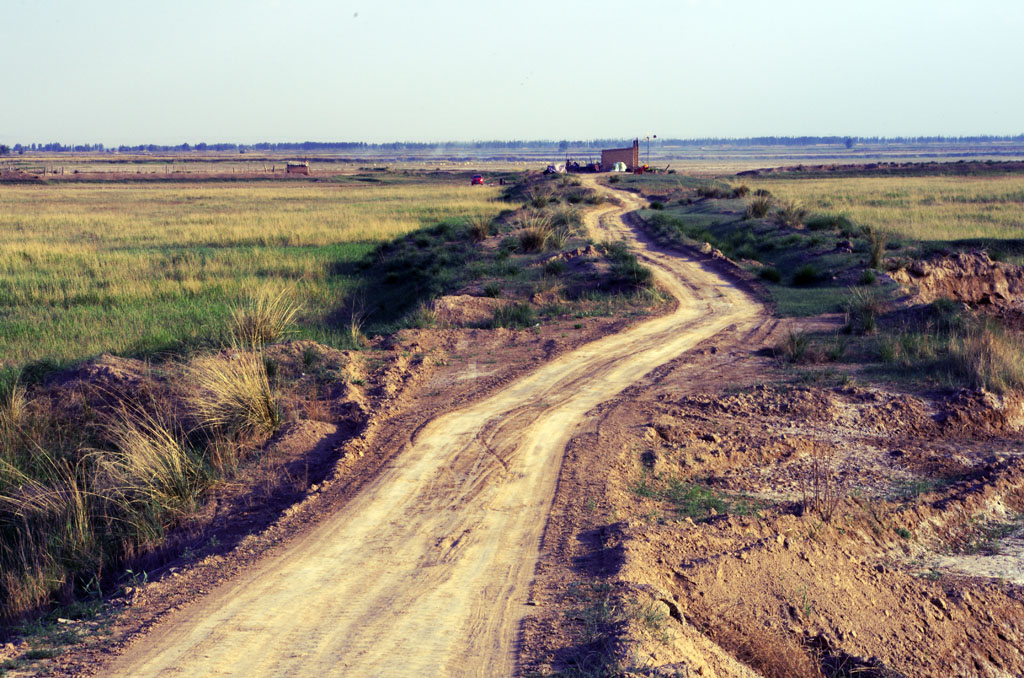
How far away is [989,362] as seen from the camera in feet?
33.3

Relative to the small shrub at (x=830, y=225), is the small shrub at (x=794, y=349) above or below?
below

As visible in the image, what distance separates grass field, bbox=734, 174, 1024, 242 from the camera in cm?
2627

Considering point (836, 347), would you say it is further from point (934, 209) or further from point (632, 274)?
point (934, 209)

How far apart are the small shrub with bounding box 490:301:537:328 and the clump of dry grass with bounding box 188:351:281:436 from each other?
5.65 metres

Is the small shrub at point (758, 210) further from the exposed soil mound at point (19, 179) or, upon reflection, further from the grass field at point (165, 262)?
the exposed soil mound at point (19, 179)

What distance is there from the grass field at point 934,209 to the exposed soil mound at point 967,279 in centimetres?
718

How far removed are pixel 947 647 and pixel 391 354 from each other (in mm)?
8335

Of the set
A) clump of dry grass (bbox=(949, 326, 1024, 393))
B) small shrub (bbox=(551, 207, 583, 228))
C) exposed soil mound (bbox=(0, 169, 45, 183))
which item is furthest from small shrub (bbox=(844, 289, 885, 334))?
exposed soil mound (bbox=(0, 169, 45, 183))

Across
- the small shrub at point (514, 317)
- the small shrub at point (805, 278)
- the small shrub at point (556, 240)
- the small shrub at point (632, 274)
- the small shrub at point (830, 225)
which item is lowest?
the small shrub at point (514, 317)

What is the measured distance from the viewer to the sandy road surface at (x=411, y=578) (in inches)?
181

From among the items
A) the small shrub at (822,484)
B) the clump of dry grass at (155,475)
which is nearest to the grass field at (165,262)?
the clump of dry grass at (155,475)

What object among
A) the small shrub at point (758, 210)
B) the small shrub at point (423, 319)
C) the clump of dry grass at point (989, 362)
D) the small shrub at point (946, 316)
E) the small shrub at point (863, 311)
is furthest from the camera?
the small shrub at point (758, 210)

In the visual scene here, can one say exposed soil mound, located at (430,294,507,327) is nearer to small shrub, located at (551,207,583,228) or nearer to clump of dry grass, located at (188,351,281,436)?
clump of dry grass, located at (188,351,281,436)

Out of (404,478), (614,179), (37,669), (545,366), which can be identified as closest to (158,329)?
(545,366)
